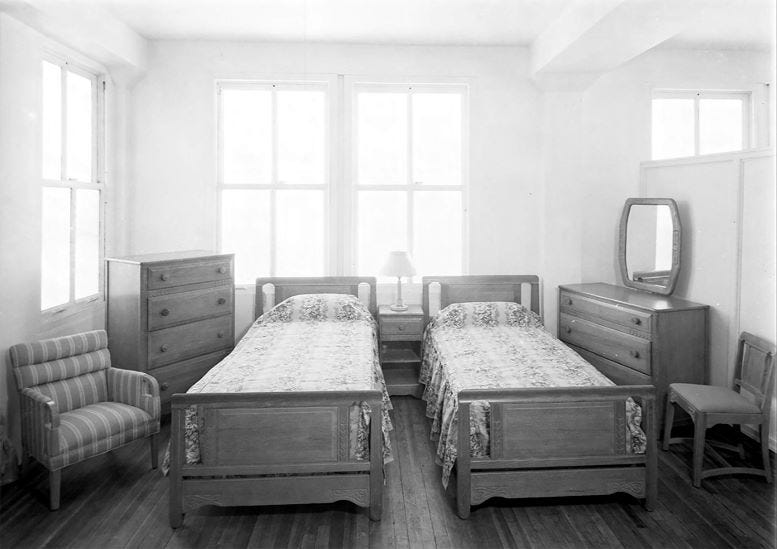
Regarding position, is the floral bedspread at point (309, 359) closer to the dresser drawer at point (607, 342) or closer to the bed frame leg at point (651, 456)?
the bed frame leg at point (651, 456)

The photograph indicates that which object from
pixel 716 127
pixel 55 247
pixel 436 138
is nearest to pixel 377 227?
pixel 436 138

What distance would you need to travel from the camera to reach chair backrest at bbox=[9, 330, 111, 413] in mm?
3268

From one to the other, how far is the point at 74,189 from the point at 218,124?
4.59 ft

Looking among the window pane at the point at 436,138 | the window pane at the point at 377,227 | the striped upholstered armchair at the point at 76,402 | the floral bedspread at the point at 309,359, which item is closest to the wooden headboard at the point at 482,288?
the window pane at the point at 377,227

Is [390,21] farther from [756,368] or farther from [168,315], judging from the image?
[756,368]

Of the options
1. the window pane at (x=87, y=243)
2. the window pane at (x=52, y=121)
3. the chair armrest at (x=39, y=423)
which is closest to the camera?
the chair armrest at (x=39, y=423)

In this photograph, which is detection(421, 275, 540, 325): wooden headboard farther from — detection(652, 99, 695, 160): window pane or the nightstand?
detection(652, 99, 695, 160): window pane

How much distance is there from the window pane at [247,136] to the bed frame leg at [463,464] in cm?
319

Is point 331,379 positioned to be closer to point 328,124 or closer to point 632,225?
point 328,124

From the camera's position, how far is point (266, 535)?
2.70 meters

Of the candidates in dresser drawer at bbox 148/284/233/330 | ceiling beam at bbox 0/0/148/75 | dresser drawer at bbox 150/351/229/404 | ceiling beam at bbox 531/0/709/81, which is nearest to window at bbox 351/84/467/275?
ceiling beam at bbox 531/0/709/81

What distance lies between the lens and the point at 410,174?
17.2 feet

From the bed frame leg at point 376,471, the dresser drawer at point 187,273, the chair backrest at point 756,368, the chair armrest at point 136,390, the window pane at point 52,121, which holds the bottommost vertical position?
the bed frame leg at point 376,471

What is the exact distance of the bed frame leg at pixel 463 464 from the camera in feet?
9.22
